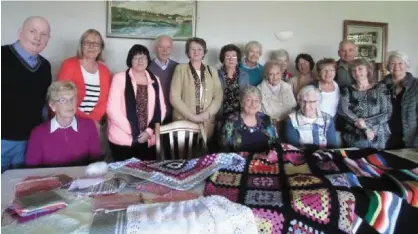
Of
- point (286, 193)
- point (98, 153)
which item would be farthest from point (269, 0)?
point (286, 193)

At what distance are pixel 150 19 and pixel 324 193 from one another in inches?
95.3

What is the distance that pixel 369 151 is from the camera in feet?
5.65

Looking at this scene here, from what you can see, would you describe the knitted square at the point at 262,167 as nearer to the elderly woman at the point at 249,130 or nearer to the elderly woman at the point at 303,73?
the elderly woman at the point at 249,130

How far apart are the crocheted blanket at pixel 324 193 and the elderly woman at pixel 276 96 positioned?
990mm

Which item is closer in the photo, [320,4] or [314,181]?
[314,181]

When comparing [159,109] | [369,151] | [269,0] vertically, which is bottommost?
[369,151]

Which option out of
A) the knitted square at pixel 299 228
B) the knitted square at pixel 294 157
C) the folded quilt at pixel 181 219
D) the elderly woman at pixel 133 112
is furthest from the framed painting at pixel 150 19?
the knitted square at pixel 299 228

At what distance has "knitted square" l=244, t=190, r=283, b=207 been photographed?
1.14m

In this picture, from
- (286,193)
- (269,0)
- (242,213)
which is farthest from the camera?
(269,0)

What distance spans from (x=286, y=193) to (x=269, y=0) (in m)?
2.70

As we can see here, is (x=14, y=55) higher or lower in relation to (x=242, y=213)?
higher

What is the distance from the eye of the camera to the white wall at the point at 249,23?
2.89 meters

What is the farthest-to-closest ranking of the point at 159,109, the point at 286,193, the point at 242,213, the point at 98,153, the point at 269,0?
the point at 269,0
the point at 159,109
the point at 98,153
the point at 286,193
the point at 242,213

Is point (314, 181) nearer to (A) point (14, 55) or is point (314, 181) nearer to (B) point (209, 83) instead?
(B) point (209, 83)
